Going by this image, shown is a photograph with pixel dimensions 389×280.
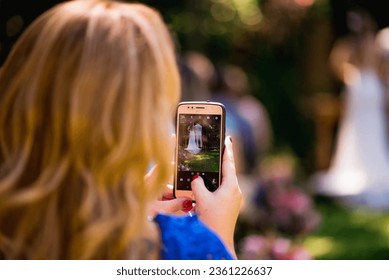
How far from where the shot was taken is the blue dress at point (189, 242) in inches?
66.9

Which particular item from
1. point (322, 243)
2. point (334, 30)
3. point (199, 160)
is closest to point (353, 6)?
point (334, 30)

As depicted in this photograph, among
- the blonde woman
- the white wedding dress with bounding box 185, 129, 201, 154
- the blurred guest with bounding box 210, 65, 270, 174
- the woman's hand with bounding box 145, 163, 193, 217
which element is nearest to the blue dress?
the blonde woman

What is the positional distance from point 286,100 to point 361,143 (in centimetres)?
166

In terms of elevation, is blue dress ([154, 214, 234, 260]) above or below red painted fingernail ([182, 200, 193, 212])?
above

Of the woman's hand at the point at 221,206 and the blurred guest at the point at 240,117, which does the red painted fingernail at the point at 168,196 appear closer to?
the woman's hand at the point at 221,206

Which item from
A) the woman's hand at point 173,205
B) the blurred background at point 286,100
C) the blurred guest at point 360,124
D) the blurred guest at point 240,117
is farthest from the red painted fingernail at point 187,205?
the blurred guest at point 360,124

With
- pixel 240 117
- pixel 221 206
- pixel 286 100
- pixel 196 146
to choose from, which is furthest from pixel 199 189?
pixel 286 100

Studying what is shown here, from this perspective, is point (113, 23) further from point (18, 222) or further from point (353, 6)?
point (353, 6)

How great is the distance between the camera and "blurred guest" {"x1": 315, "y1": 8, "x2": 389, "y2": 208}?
8.53m

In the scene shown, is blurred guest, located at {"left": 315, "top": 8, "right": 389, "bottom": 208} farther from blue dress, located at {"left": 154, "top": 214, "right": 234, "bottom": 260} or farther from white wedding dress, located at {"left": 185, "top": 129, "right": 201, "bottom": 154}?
blue dress, located at {"left": 154, "top": 214, "right": 234, "bottom": 260}

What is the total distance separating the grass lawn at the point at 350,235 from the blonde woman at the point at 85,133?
432 centimetres
